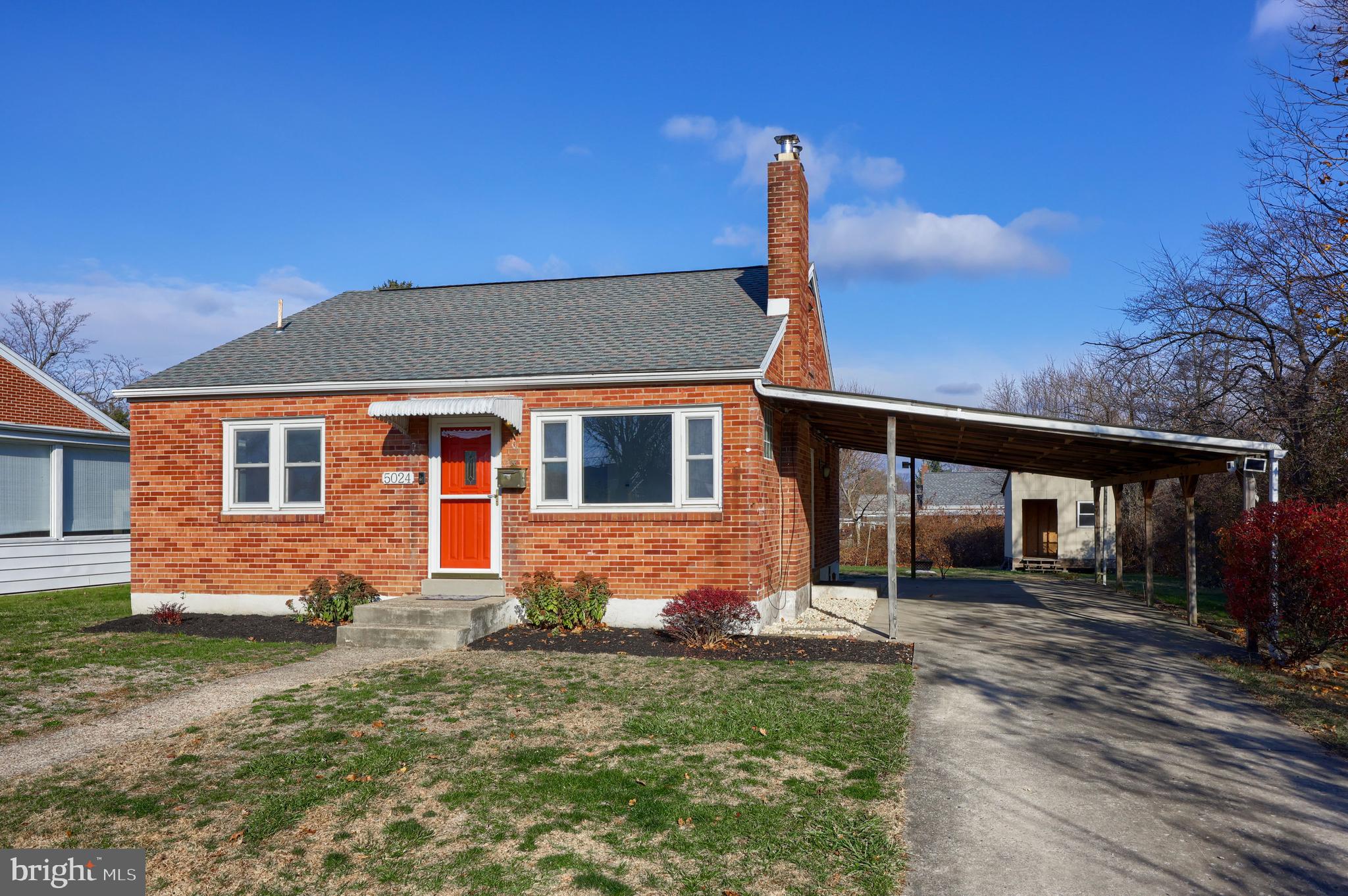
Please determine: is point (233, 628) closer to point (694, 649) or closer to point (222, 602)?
point (222, 602)

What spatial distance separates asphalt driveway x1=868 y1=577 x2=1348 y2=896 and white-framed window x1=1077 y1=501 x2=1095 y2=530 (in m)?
21.4

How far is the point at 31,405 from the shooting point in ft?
58.2

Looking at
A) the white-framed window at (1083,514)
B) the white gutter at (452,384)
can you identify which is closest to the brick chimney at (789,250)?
the white gutter at (452,384)

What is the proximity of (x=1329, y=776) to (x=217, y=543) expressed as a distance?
13.8 metres

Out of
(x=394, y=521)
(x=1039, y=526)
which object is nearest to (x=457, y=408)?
(x=394, y=521)

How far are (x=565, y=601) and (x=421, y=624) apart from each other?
1.88 meters

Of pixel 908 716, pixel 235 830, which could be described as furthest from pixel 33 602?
pixel 908 716

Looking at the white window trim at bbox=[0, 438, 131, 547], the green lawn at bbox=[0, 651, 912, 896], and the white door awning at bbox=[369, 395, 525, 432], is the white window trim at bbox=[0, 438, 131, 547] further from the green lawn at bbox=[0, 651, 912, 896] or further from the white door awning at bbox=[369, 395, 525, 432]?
the green lawn at bbox=[0, 651, 912, 896]

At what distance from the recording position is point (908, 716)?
7570 mm

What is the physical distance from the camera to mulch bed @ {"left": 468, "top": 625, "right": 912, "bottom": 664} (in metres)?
10.1

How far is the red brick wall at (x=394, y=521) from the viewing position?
11633 mm

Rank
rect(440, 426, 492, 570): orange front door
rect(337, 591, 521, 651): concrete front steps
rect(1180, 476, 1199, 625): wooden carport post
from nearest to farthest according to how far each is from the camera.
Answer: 1. rect(337, 591, 521, 651): concrete front steps
2. rect(440, 426, 492, 570): orange front door
3. rect(1180, 476, 1199, 625): wooden carport post

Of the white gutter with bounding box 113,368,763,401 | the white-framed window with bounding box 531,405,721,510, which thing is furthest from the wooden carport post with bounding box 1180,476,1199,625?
the white-framed window with bounding box 531,405,721,510

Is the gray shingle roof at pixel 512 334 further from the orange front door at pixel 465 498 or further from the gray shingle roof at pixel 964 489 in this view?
the gray shingle roof at pixel 964 489
